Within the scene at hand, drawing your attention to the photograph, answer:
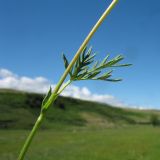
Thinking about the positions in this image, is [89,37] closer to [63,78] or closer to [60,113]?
[63,78]

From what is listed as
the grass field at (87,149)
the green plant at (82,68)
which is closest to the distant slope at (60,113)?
the grass field at (87,149)

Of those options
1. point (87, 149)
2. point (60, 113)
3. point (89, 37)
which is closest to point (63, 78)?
point (89, 37)

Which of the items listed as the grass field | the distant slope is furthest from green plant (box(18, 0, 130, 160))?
the distant slope

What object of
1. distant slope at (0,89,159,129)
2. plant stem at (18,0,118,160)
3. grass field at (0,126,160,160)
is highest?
distant slope at (0,89,159,129)

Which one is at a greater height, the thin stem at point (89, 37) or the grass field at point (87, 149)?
the grass field at point (87, 149)

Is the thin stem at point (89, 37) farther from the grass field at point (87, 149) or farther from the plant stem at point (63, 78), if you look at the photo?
the grass field at point (87, 149)

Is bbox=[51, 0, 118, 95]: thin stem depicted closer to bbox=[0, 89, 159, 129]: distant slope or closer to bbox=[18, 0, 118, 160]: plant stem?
bbox=[18, 0, 118, 160]: plant stem

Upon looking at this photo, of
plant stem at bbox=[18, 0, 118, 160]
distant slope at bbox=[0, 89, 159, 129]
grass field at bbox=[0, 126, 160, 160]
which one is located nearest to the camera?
plant stem at bbox=[18, 0, 118, 160]

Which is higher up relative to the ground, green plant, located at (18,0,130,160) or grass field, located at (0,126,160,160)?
grass field, located at (0,126,160,160)
